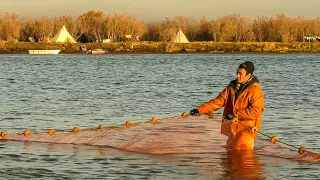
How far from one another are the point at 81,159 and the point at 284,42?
150638mm

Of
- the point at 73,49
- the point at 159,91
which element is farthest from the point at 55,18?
the point at 159,91

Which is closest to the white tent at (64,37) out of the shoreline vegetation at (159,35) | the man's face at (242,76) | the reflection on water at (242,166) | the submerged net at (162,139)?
the shoreline vegetation at (159,35)

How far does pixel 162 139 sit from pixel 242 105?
3.53m

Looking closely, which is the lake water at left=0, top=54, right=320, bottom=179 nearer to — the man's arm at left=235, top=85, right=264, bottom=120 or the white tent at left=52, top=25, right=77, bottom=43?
the man's arm at left=235, top=85, right=264, bottom=120

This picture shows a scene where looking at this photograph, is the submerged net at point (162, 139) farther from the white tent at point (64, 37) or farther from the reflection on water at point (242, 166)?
the white tent at point (64, 37)

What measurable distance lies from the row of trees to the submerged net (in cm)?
14070

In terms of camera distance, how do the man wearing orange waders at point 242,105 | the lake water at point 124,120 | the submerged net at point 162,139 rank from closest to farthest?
the man wearing orange waders at point 242,105 < the lake water at point 124,120 < the submerged net at point 162,139

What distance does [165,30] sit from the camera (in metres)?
169

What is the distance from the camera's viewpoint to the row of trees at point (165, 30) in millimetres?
167625

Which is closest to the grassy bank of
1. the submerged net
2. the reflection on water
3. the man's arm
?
the submerged net

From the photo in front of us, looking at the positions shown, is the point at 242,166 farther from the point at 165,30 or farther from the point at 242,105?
the point at 165,30

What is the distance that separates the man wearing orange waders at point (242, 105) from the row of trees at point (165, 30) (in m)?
145

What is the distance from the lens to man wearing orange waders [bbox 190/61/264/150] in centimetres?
1593

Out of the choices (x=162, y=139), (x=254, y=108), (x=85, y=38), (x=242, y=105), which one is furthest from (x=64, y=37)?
(x=254, y=108)
